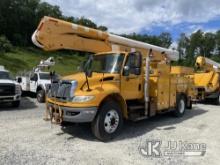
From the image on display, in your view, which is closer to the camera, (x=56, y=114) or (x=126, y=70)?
(x=56, y=114)

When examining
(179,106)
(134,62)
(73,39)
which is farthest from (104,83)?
(179,106)

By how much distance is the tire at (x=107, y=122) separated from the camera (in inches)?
304

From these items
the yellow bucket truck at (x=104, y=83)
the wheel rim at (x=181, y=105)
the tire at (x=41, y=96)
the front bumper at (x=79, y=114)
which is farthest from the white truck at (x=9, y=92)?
the wheel rim at (x=181, y=105)

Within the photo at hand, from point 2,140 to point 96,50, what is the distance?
3668 mm

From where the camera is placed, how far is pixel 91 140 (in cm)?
796

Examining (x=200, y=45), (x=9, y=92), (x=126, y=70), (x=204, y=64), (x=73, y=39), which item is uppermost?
(x=200, y=45)

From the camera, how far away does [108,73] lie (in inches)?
332

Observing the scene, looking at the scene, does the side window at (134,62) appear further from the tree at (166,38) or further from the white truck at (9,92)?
the tree at (166,38)

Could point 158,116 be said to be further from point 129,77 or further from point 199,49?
point 199,49

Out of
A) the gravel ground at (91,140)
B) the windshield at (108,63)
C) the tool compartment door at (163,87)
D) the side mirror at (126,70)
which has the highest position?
the windshield at (108,63)

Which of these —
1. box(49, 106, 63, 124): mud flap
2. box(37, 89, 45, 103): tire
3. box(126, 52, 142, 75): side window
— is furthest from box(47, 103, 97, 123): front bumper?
box(37, 89, 45, 103): tire

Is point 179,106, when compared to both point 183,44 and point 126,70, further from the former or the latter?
point 183,44

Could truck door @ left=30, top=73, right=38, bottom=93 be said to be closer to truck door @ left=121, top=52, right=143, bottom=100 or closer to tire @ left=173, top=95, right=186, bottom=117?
tire @ left=173, top=95, right=186, bottom=117

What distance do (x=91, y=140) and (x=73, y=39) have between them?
9.03ft
